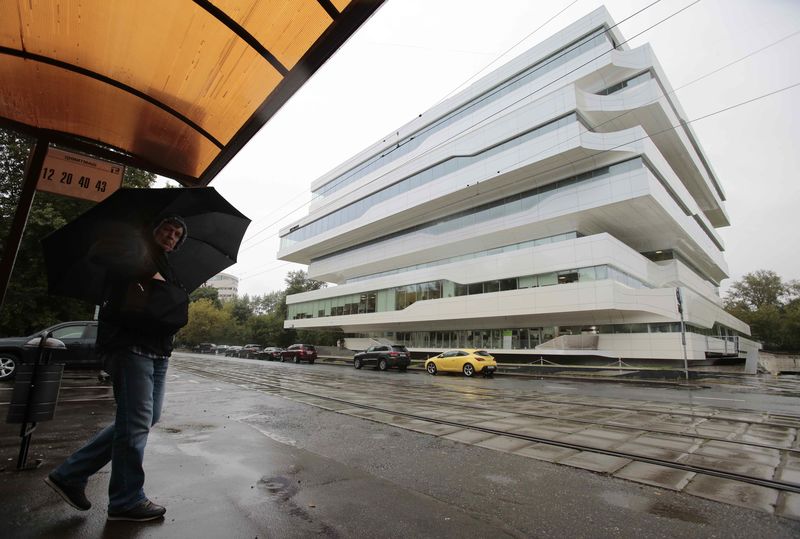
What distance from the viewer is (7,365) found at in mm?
10469

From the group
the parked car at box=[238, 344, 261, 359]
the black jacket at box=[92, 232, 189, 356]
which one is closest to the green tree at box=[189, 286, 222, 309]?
the parked car at box=[238, 344, 261, 359]

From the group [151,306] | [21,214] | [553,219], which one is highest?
[553,219]

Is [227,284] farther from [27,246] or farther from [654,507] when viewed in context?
[654,507]

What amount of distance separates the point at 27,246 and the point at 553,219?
30.5m

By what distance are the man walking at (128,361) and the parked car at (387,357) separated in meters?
23.5

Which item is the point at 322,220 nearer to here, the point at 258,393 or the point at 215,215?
the point at 258,393

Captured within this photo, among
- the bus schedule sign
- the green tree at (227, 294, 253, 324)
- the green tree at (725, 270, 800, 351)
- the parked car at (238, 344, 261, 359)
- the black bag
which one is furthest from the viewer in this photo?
the green tree at (227, 294, 253, 324)

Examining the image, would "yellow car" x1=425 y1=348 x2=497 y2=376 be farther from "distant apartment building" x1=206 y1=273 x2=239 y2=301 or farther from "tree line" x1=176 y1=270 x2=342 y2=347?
"distant apartment building" x1=206 y1=273 x2=239 y2=301

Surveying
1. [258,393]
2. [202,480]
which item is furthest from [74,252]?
[258,393]

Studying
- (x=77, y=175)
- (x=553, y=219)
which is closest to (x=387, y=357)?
(x=553, y=219)

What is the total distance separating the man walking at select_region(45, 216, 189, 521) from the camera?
8.61ft

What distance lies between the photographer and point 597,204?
91.9 ft

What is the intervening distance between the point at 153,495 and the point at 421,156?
40143 mm

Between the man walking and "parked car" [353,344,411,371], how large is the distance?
77.2 feet
